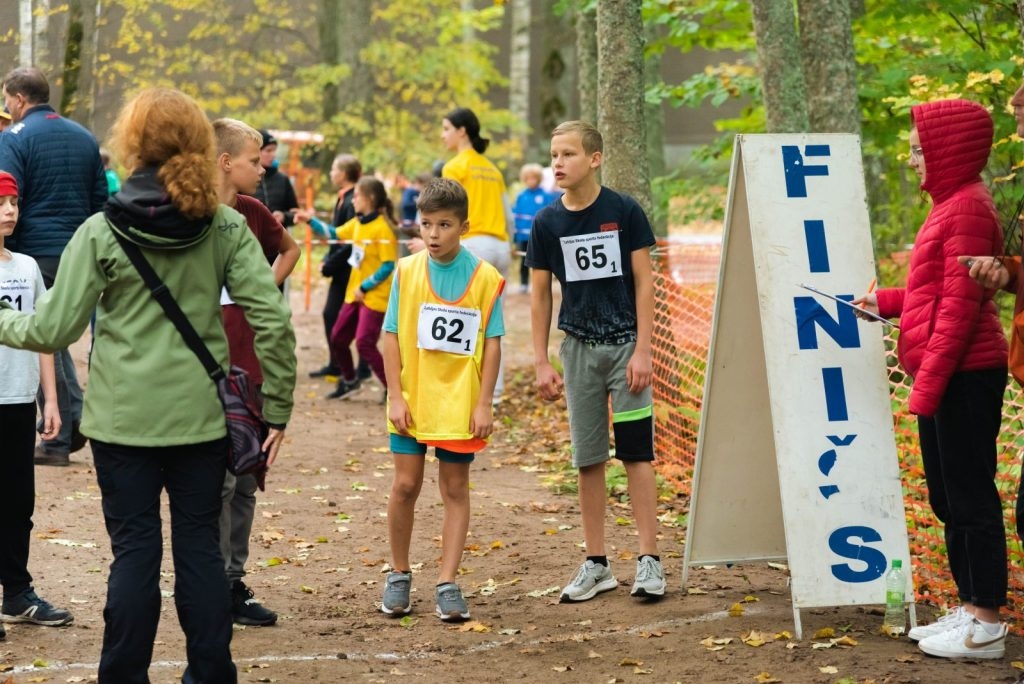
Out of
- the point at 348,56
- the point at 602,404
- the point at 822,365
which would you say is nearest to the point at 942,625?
the point at 822,365

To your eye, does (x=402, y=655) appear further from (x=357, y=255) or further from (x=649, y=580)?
(x=357, y=255)

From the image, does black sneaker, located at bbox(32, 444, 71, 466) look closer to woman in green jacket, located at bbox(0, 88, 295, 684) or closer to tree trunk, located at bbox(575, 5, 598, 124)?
woman in green jacket, located at bbox(0, 88, 295, 684)

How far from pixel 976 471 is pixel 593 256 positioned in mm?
1881

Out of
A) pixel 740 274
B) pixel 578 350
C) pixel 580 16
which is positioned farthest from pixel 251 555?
pixel 580 16

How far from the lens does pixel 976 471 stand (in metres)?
4.90

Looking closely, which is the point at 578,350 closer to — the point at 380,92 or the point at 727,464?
the point at 727,464

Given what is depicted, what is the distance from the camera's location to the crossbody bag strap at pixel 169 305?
4.02 m

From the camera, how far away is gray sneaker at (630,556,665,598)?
589cm

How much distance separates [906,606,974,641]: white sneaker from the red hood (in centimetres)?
154

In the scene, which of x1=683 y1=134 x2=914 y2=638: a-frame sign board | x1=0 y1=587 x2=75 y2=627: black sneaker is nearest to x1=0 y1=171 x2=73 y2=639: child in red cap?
x1=0 y1=587 x2=75 y2=627: black sneaker

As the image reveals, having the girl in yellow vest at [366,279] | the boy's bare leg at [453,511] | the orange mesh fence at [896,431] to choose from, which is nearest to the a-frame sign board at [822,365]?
the orange mesh fence at [896,431]

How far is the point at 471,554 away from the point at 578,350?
66.5 inches

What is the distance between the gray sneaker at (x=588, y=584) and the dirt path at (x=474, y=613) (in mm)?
50

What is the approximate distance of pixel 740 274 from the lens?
A: 19.2 ft
